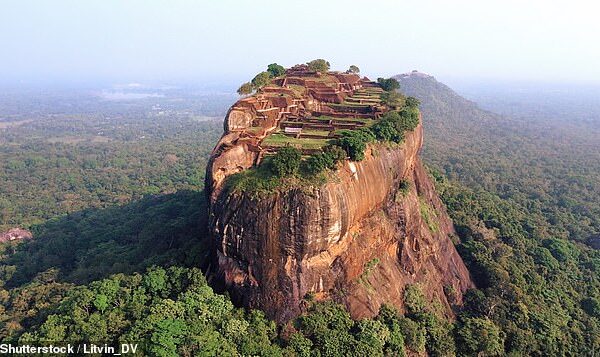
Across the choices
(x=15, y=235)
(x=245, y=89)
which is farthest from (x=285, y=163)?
(x=15, y=235)

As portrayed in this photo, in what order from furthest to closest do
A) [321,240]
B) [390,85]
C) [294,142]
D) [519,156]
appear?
[519,156], [390,85], [294,142], [321,240]

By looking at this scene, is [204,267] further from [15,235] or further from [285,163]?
[15,235]

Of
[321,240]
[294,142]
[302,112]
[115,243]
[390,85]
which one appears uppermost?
[390,85]

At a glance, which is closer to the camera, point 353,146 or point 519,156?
point 353,146

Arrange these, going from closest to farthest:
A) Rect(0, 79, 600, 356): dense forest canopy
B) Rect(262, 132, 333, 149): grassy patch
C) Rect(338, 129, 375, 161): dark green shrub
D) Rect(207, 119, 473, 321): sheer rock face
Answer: Rect(0, 79, 600, 356): dense forest canopy < Rect(207, 119, 473, 321): sheer rock face < Rect(338, 129, 375, 161): dark green shrub < Rect(262, 132, 333, 149): grassy patch

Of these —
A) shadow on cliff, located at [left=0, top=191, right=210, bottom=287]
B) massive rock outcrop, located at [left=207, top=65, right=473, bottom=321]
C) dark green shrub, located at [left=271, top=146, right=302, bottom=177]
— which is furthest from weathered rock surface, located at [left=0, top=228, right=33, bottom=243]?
dark green shrub, located at [left=271, top=146, right=302, bottom=177]

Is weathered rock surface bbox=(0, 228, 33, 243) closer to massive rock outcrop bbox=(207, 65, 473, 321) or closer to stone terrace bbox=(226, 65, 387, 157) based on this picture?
stone terrace bbox=(226, 65, 387, 157)
